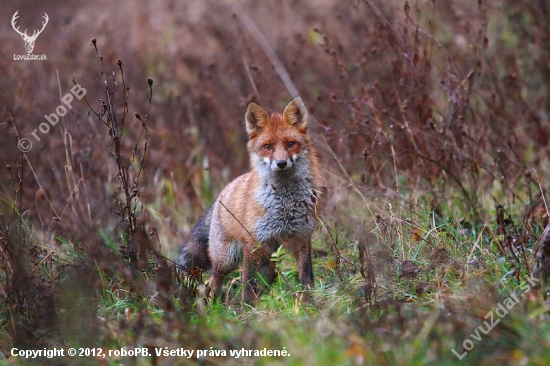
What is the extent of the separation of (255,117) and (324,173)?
2375mm

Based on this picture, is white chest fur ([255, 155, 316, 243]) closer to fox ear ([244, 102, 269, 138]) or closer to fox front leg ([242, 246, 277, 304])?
fox front leg ([242, 246, 277, 304])

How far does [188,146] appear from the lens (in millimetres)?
10742

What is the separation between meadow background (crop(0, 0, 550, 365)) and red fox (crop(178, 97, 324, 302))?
12.0 inches

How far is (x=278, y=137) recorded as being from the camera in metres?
6.14

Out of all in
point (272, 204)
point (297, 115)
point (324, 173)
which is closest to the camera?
point (272, 204)

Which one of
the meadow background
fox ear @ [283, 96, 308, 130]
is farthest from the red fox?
the meadow background

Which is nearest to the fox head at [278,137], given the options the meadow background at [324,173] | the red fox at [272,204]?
the red fox at [272,204]

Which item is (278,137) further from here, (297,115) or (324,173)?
(324,173)

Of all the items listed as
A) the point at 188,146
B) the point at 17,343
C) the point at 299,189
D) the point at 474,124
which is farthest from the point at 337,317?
the point at 188,146

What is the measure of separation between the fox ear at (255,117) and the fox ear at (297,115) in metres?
0.21

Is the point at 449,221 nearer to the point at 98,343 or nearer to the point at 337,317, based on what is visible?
the point at 337,317

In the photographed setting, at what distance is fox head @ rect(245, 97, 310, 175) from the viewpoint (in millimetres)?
6059

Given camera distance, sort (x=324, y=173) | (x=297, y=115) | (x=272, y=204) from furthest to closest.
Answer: (x=324, y=173), (x=297, y=115), (x=272, y=204)

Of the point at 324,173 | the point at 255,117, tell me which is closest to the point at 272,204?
the point at 255,117
